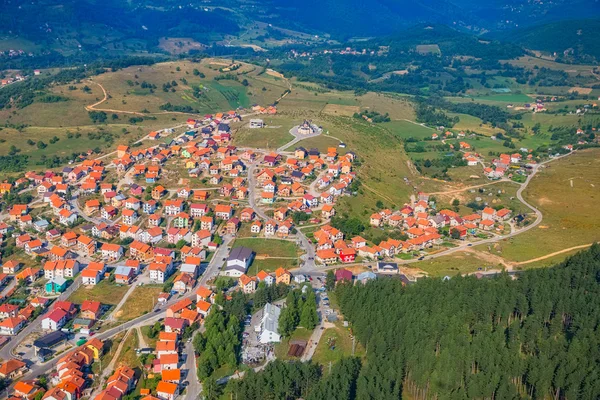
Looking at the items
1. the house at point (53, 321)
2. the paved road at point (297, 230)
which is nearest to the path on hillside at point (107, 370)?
the house at point (53, 321)

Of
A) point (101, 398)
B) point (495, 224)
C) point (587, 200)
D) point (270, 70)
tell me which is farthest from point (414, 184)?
point (270, 70)

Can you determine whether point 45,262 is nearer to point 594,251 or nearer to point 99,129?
point 99,129

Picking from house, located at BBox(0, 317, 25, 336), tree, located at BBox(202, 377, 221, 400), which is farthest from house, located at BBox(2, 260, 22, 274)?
tree, located at BBox(202, 377, 221, 400)

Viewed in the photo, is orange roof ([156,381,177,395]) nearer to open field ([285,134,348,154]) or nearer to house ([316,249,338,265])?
house ([316,249,338,265])

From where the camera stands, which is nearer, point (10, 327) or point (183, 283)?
point (10, 327)

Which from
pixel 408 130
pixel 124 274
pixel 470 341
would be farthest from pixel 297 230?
pixel 408 130

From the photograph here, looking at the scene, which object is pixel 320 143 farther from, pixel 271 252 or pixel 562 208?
pixel 562 208
